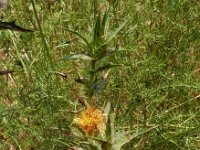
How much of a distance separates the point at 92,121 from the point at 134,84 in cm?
49

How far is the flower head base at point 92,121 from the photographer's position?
1321mm

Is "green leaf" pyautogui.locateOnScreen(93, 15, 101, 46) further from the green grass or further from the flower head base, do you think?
the green grass

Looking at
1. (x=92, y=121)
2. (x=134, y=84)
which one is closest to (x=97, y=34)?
(x=92, y=121)

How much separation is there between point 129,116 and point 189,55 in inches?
15.5

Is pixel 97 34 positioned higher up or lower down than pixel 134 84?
higher up

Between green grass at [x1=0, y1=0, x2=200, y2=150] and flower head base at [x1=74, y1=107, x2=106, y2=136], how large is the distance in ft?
0.99

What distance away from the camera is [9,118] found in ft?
5.98

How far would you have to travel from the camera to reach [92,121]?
1.33 meters

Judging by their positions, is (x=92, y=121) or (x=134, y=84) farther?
(x=134, y=84)

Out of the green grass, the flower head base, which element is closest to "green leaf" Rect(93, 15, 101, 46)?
the flower head base

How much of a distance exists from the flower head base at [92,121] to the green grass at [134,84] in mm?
301

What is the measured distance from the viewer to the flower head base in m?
1.32

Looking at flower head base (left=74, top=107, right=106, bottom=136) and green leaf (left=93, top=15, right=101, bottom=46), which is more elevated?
green leaf (left=93, top=15, right=101, bottom=46)

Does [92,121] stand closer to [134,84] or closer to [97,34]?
[97,34]
